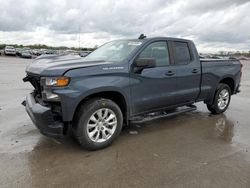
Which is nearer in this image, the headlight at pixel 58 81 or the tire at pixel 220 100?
the headlight at pixel 58 81

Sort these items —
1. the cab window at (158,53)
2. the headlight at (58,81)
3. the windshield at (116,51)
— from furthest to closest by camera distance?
the cab window at (158,53) → the windshield at (116,51) → the headlight at (58,81)

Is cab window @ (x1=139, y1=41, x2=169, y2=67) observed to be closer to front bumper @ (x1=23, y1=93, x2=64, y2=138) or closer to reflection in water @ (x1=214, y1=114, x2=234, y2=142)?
reflection in water @ (x1=214, y1=114, x2=234, y2=142)

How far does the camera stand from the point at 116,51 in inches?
203

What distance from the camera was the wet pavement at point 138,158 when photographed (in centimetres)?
334

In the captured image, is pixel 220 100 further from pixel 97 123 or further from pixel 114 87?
pixel 97 123

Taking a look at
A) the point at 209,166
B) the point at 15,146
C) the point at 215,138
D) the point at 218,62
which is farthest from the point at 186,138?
the point at 15,146

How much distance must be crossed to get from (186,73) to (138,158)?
237 centimetres

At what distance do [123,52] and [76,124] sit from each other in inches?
65.3

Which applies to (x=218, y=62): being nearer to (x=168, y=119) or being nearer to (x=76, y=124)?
(x=168, y=119)

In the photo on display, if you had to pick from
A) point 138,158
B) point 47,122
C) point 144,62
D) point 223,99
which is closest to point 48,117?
point 47,122

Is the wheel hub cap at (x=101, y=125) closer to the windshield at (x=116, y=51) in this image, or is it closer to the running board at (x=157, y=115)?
the running board at (x=157, y=115)

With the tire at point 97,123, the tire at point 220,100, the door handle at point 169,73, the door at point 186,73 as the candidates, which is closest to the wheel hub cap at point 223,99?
the tire at point 220,100

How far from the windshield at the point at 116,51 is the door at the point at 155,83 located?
0.25m

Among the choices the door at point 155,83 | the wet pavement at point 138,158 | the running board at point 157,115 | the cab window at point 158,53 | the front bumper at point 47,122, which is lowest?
the wet pavement at point 138,158
